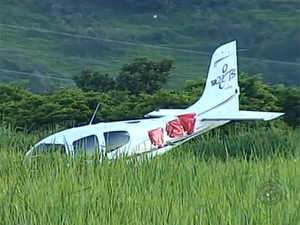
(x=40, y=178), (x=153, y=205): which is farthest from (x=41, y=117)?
(x=153, y=205)

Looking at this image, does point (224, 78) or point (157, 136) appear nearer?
point (157, 136)

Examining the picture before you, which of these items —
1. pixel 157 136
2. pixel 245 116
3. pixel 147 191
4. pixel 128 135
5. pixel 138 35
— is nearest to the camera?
pixel 147 191

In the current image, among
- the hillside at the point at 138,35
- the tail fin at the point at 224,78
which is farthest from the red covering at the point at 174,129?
the hillside at the point at 138,35

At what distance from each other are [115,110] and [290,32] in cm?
1296

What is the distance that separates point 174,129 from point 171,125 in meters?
0.10

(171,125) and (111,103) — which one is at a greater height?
(111,103)

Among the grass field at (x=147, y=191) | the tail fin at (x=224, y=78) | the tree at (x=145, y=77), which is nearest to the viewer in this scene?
the grass field at (x=147, y=191)

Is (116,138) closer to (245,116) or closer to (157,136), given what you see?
(157,136)

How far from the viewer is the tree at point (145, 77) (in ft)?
66.7

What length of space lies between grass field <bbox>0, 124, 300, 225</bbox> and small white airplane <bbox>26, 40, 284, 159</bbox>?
84 centimetres

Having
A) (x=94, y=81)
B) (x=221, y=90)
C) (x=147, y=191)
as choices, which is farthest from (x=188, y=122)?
(x=94, y=81)

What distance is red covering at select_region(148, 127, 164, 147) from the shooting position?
11.9 m

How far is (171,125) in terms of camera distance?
1264 centimetres

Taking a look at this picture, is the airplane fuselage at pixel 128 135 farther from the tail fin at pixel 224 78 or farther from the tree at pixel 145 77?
the tree at pixel 145 77
